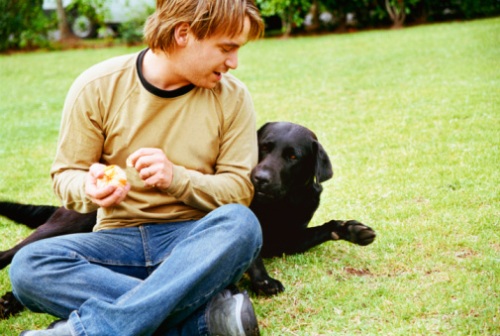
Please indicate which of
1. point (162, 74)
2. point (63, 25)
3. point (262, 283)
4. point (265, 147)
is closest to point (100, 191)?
point (162, 74)

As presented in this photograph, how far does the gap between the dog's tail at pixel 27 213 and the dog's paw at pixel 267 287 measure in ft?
4.58

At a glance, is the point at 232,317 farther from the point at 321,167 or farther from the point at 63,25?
the point at 63,25

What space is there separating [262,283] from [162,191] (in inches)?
25.9

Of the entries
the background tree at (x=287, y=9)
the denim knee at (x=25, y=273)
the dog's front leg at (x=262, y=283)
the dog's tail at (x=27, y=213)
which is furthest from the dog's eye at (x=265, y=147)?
the background tree at (x=287, y=9)

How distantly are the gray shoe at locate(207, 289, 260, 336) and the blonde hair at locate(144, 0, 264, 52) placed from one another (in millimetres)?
1120

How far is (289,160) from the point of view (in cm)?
360

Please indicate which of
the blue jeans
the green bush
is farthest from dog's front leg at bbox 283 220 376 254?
the green bush

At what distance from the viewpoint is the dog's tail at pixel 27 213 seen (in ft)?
12.6

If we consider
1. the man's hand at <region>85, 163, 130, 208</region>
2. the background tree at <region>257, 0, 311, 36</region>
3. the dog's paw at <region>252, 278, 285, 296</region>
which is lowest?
the background tree at <region>257, 0, 311, 36</region>

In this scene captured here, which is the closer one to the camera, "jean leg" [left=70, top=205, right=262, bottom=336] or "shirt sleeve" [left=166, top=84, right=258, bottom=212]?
"jean leg" [left=70, top=205, right=262, bottom=336]

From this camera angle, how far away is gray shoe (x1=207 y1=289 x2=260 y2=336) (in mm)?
2623

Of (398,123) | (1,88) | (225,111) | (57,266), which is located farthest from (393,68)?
(57,266)

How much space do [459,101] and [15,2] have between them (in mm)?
13949

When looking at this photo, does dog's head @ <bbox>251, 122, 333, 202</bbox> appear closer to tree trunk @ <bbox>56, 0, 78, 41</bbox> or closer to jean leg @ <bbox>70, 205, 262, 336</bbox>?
jean leg @ <bbox>70, 205, 262, 336</bbox>
